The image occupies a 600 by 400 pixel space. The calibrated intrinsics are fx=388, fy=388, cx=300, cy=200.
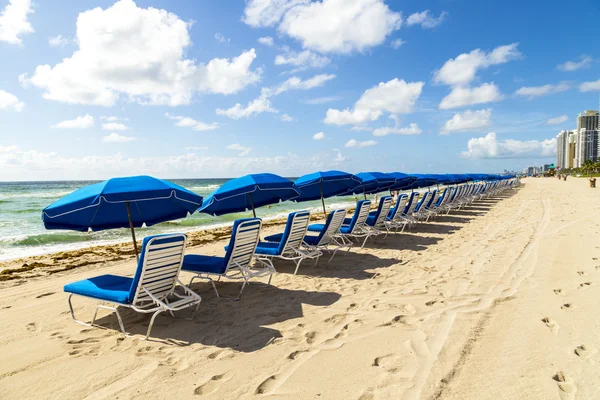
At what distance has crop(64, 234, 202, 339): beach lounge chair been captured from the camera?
3.49 meters

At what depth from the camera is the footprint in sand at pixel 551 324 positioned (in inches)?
133

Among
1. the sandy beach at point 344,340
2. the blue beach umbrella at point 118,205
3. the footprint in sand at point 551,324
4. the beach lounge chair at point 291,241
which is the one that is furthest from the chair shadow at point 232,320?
the footprint in sand at point 551,324

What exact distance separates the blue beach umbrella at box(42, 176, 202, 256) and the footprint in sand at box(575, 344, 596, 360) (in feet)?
13.4

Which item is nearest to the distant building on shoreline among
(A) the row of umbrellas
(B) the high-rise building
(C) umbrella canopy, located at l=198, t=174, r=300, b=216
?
(B) the high-rise building

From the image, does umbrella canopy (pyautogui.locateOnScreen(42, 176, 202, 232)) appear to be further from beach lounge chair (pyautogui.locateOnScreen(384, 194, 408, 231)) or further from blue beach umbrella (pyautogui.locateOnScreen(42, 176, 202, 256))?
beach lounge chair (pyautogui.locateOnScreen(384, 194, 408, 231))

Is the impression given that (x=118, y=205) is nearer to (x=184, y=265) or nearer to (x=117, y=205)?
(x=117, y=205)

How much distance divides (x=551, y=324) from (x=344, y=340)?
189 cm

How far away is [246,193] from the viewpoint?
707 centimetres

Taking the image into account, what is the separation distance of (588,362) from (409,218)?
24.1 ft

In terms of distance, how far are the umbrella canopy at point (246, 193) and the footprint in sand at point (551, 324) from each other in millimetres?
4122

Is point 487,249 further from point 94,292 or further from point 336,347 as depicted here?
point 94,292

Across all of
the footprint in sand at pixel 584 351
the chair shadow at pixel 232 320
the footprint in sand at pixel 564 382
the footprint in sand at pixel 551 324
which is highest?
the footprint in sand at pixel 551 324

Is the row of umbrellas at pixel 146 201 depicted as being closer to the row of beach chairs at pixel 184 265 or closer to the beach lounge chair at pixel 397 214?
the row of beach chairs at pixel 184 265

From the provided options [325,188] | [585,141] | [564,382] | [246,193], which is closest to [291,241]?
[246,193]
